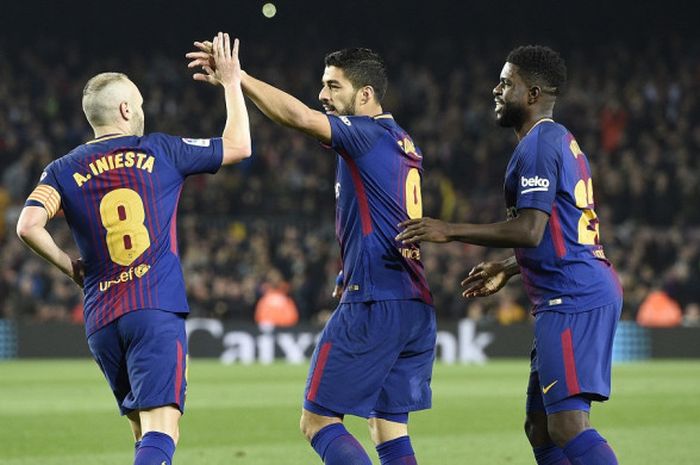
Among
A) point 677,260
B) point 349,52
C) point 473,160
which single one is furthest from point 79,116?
point 349,52

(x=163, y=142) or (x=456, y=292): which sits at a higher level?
(x=163, y=142)

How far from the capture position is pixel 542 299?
5.73m

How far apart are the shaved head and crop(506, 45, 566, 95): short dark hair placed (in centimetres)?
173

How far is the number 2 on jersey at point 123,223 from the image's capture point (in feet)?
18.5

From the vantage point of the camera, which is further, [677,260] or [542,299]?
[677,260]

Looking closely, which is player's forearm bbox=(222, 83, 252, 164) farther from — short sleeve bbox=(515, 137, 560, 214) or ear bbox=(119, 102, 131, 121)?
short sleeve bbox=(515, 137, 560, 214)

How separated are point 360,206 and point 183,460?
363 cm

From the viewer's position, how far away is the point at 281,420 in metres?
11.6

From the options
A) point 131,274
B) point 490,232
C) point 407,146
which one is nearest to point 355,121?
point 407,146

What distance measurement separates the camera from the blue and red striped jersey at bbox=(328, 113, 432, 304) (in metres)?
5.81

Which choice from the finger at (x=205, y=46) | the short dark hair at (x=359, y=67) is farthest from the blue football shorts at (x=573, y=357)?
the finger at (x=205, y=46)

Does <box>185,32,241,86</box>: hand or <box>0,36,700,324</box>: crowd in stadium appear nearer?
→ <box>185,32,241,86</box>: hand

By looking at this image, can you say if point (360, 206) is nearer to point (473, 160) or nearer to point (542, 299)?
point (542, 299)

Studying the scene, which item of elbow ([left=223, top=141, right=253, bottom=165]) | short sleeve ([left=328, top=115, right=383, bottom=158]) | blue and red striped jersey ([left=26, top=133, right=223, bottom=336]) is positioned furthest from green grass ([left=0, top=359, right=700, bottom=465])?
short sleeve ([left=328, top=115, right=383, bottom=158])
